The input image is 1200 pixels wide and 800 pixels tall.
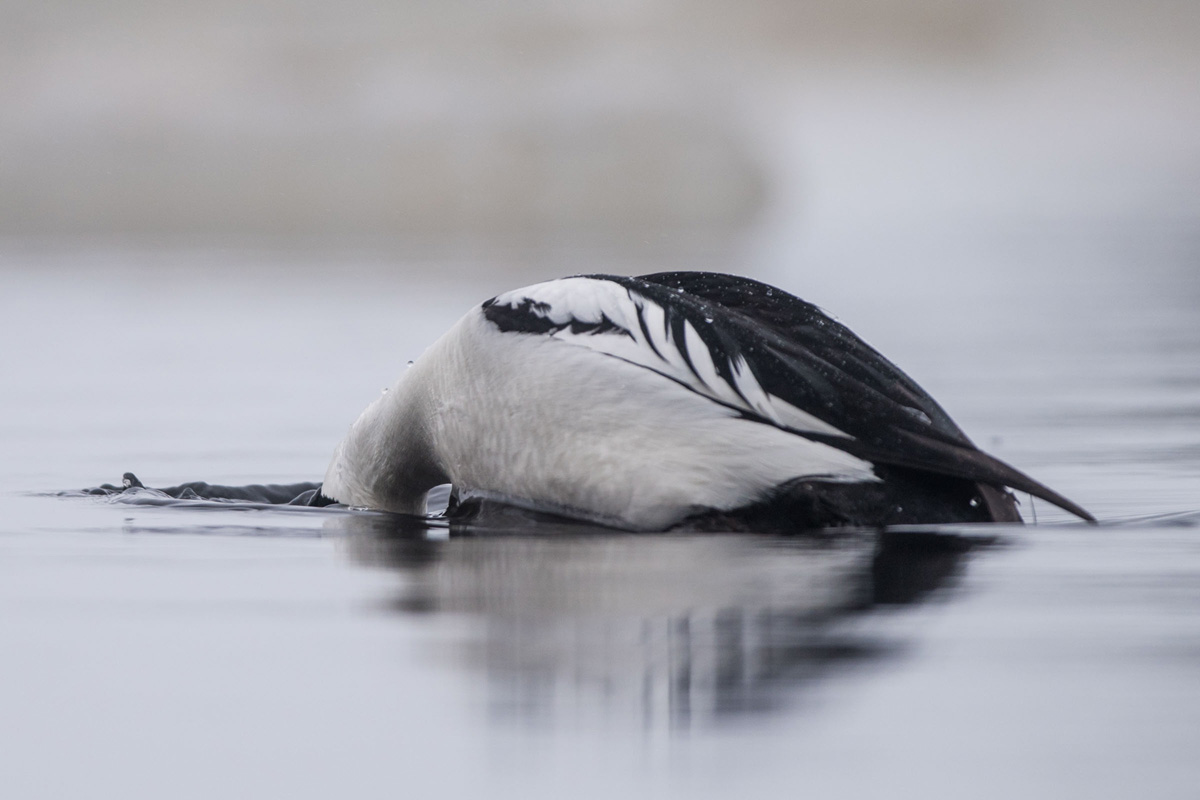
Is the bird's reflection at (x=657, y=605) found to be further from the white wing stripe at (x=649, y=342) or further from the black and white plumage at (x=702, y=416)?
the white wing stripe at (x=649, y=342)

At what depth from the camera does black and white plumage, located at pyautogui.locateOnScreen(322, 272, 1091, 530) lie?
4586 mm

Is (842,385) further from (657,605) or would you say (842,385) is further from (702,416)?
(657,605)

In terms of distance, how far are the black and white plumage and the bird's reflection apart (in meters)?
Result: 0.11

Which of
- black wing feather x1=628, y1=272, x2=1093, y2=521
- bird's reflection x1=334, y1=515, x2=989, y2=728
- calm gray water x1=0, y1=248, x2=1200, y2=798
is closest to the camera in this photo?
calm gray water x1=0, y1=248, x2=1200, y2=798

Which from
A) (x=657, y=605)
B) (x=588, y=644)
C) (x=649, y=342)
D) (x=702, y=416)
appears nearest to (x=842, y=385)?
(x=702, y=416)

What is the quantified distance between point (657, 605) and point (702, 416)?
945mm

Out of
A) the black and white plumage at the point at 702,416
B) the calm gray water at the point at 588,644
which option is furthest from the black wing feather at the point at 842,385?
the calm gray water at the point at 588,644

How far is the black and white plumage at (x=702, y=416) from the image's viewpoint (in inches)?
181

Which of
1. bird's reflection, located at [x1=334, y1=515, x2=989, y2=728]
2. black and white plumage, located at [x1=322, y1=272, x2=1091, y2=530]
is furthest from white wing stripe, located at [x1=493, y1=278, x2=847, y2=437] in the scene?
bird's reflection, located at [x1=334, y1=515, x2=989, y2=728]

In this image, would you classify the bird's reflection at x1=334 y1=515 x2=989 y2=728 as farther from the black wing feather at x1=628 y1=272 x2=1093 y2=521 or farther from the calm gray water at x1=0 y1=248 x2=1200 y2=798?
the black wing feather at x1=628 y1=272 x2=1093 y2=521

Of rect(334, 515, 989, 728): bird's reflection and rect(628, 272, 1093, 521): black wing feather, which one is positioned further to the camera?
rect(628, 272, 1093, 521): black wing feather

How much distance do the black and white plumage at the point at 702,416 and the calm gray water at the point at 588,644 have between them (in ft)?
0.41

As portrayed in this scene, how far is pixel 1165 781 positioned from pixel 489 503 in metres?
2.75

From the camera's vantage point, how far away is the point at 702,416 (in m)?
4.65
